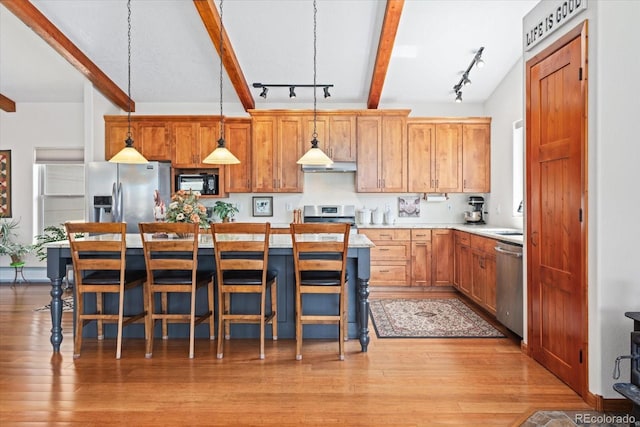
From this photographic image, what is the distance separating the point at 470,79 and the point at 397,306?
128 inches

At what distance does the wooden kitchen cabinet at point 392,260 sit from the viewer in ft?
19.0

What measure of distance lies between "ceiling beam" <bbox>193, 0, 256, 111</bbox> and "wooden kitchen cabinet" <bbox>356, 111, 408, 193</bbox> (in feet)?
5.39

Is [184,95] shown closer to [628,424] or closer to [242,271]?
[242,271]

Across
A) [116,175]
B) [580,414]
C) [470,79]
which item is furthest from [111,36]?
[580,414]

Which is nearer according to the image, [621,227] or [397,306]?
[621,227]

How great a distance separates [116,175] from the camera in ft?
18.6

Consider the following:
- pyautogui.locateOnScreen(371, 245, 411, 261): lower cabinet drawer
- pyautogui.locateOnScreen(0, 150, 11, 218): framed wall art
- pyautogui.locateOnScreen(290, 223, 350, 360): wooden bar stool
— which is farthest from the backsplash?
pyautogui.locateOnScreen(0, 150, 11, 218): framed wall art

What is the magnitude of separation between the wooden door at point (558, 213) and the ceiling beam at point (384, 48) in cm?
156

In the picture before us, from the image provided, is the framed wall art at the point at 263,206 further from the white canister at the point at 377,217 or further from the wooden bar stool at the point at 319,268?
the wooden bar stool at the point at 319,268

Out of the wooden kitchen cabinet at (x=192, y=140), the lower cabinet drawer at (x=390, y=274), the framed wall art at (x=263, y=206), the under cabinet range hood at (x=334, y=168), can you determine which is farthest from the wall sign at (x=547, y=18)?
the wooden kitchen cabinet at (x=192, y=140)

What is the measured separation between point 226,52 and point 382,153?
2516 mm

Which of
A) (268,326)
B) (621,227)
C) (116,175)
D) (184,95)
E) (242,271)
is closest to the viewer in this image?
(621,227)

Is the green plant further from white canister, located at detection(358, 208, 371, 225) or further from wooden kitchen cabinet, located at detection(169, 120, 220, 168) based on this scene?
white canister, located at detection(358, 208, 371, 225)

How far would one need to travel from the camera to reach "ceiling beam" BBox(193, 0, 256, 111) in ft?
13.9
